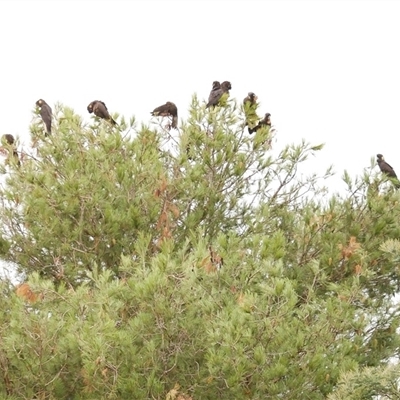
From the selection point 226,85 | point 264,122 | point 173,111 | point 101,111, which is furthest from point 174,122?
point 264,122

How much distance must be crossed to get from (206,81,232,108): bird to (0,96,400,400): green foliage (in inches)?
6.1

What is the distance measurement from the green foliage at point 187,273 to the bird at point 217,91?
16 cm

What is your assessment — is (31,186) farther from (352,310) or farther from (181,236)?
(352,310)

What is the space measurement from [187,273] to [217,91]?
466cm

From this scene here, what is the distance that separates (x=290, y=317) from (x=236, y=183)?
3.71 m

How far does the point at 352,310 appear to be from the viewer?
411 inches

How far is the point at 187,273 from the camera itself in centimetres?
920

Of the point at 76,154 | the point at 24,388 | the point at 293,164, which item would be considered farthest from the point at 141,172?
the point at 24,388

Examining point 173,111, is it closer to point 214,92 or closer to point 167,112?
point 167,112

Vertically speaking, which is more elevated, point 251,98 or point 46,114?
point 46,114

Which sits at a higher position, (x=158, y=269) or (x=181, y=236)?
(x=181, y=236)

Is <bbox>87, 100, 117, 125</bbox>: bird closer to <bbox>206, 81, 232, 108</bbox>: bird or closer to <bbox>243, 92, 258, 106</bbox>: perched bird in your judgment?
<bbox>206, 81, 232, 108</bbox>: bird

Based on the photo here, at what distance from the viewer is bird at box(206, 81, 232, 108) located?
1320cm

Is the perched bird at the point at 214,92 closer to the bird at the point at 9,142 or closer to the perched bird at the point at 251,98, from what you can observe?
the perched bird at the point at 251,98
